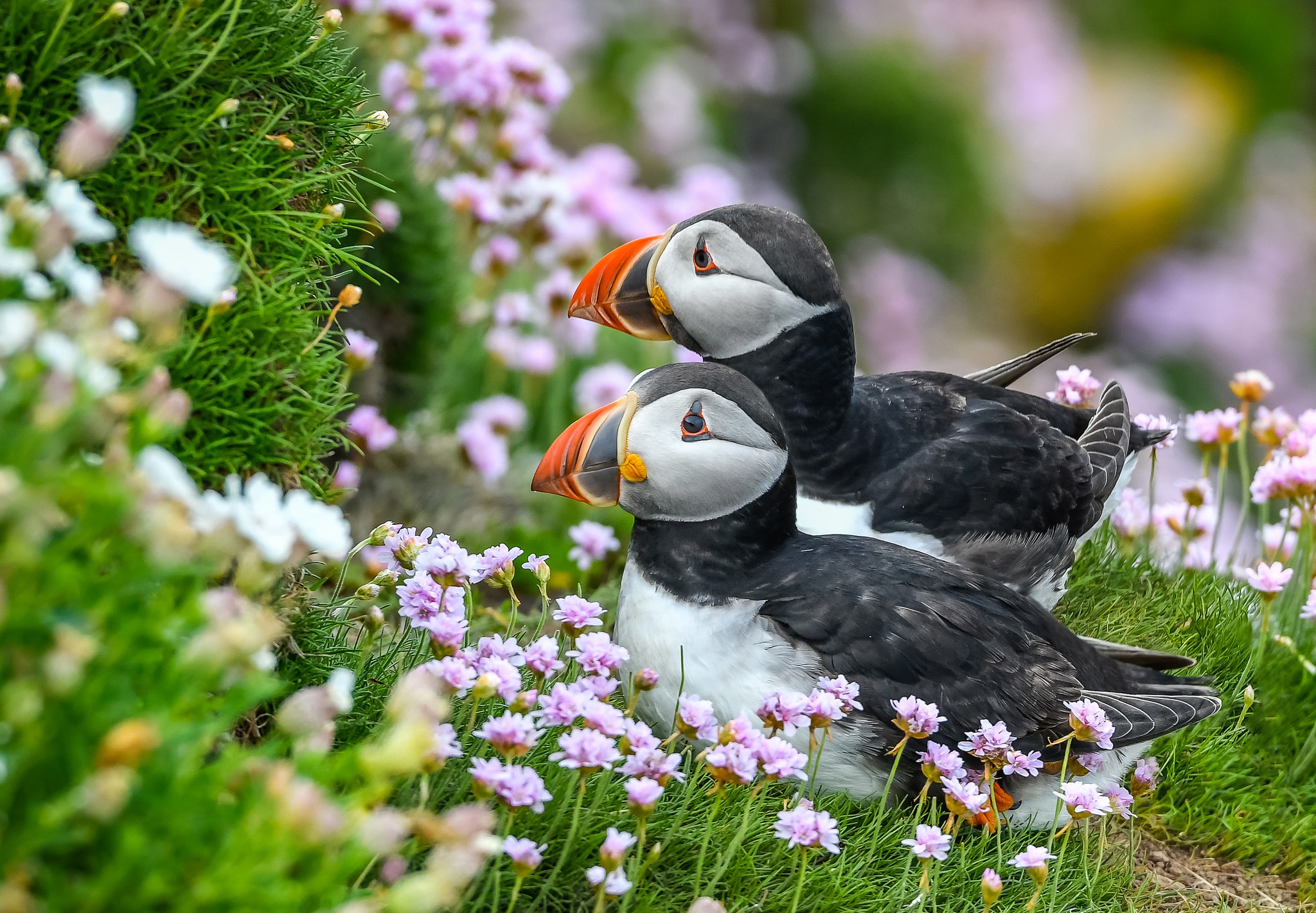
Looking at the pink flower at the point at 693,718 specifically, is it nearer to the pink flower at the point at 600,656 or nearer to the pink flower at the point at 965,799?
the pink flower at the point at 600,656

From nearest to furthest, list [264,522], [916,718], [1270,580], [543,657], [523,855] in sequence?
1. [264,522]
2. [523,855]
3. [543,657]
4. [916,718]
5. [1270,580]

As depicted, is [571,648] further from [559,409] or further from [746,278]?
[559,409]

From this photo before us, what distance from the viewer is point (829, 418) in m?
3.74

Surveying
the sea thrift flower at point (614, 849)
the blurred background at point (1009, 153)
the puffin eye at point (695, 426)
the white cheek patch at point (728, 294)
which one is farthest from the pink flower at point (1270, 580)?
the blurred background at point (1009, 153)

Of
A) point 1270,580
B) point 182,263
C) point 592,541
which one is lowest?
point 592,541

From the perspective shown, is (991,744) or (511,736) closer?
(511,736)

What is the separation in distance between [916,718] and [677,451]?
2.77ft

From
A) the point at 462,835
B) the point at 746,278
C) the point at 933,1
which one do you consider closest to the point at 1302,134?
the point at 933,1

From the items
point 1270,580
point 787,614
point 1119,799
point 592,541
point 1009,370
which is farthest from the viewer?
point 1009,370

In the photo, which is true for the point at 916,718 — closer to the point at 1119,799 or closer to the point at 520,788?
the point at 1119,799

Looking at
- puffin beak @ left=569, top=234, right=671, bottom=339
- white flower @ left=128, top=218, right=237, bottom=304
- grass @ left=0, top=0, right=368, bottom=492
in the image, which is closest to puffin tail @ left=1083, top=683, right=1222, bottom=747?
puffin beak @ left=569, top=234, right=671, bottom=339

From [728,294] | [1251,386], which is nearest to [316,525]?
[728,294]

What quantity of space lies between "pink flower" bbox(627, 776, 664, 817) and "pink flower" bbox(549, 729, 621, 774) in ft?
0.35

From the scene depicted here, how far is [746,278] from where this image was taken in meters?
3.63
